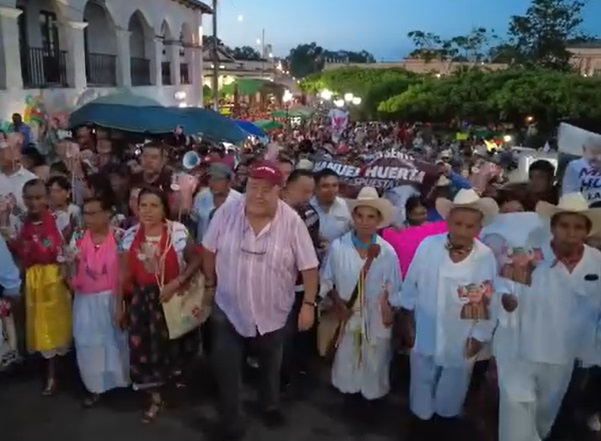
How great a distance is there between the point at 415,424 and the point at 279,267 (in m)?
1.50

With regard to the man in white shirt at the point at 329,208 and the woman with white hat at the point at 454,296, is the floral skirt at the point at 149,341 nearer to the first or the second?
the man in white shirt at the point at 329,208

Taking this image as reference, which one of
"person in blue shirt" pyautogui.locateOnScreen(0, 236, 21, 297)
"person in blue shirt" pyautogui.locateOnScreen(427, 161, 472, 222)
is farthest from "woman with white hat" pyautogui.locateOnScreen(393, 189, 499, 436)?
"person in blue shirt" pyautogui.locateOnScreen(0, 236, 21, 297)

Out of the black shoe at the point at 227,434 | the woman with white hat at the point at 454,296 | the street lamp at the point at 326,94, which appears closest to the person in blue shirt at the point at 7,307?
the black shoe at the point at 227,434

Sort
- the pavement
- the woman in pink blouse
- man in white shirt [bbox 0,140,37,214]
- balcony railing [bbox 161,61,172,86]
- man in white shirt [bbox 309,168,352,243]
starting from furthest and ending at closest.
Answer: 1. balcony railing [bbox 161,61,172,86]
2. man in white shirt [bbox 0,140,37,214]
3. man in white shirt [bbox 309,168,352,243]
4. the woman in pink blouse
5. the pavement

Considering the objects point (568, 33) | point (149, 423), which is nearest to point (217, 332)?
point (149, 423)

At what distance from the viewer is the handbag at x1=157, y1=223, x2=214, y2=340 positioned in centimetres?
462

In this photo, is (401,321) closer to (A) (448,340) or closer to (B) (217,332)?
(A) (448,340)

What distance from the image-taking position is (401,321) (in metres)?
4.84

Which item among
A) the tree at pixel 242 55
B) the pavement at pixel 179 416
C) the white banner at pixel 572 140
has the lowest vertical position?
the pavement at pixel 179 416

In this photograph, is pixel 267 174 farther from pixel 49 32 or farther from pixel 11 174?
pixel 49 32

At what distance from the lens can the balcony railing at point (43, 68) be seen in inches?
603

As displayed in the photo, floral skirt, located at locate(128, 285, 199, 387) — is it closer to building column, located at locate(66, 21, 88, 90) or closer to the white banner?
the white banner

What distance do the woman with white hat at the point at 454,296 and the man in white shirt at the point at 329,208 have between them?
4.14 feet

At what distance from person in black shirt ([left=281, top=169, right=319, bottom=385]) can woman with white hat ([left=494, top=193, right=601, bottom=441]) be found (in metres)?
1.76
